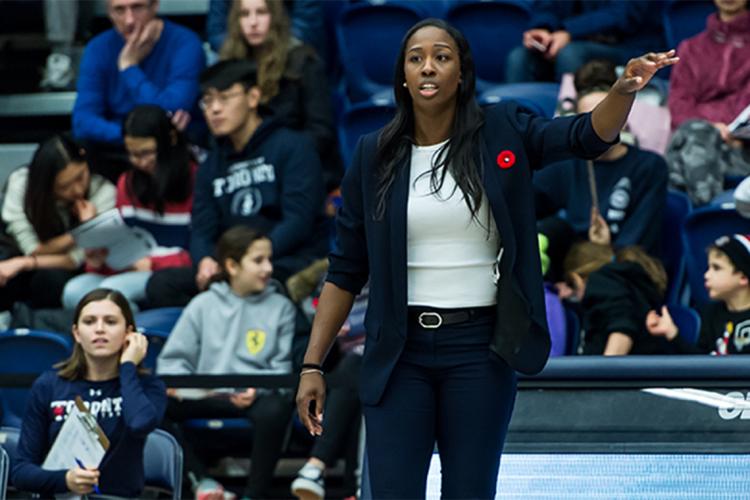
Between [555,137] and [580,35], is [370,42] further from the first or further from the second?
[555,137]

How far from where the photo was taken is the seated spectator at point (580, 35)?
8.23 metres

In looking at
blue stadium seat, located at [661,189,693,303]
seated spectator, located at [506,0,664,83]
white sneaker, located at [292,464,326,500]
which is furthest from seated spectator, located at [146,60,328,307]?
blue stadium seat, located at [661,189,693,303]

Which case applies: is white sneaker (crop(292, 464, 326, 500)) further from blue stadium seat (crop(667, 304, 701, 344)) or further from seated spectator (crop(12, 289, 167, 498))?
blue stadium seat (crop(667, 304, 701, 344))

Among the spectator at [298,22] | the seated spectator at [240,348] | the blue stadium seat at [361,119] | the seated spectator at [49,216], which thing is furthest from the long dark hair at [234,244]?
the spectator at [298,22]

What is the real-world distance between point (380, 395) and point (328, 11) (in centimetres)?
595

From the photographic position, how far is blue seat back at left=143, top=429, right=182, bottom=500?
5.62 m

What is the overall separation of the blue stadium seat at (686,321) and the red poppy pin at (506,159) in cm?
298

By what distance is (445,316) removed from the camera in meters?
3.51

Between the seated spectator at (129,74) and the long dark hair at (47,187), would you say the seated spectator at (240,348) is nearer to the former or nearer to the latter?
the long dark hair at (47,187)

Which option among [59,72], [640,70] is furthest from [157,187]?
[640,70]

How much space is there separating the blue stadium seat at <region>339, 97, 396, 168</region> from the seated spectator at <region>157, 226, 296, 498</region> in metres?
1.39

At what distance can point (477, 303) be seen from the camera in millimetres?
3521

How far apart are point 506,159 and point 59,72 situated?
619 centimetres

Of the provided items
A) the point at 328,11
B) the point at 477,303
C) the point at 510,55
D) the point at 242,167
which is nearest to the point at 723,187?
the point at 510,55
